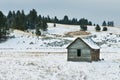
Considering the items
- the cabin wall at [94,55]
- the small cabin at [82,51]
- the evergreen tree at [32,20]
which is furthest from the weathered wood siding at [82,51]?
the evergreen tree at [32,20]

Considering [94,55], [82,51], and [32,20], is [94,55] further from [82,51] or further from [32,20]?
[32,20]

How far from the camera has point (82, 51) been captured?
4509 centimetres

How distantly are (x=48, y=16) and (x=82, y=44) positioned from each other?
154m

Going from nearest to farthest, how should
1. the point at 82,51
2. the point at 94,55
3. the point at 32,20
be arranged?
the point at 82,51 → the point at 94,55 → the point at 32,20

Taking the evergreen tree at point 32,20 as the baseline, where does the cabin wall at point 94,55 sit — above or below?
below

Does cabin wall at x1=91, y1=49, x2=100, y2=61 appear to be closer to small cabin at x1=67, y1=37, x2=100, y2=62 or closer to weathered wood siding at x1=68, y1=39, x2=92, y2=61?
small cabin at x1=67, y1=37, x2=100, y2=62

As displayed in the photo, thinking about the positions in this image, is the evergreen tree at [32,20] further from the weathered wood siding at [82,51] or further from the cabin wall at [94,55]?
the weathered wood siding at [82,51]

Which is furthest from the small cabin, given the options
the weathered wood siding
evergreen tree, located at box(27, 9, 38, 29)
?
evergreen tree, located at box(27, 9, 38, 29)

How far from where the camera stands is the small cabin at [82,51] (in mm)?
44438

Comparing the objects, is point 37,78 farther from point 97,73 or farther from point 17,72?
point 97,73

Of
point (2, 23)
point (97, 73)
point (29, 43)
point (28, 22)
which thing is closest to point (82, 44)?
point (97, 73)

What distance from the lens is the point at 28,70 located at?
101 ft

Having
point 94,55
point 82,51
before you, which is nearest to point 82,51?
point 82,51

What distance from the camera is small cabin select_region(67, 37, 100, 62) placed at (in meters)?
44.4
